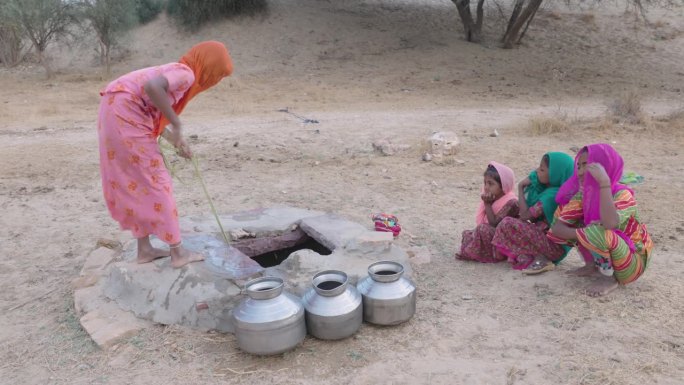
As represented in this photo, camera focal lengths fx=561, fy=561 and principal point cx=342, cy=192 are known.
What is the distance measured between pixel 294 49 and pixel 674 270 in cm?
1302

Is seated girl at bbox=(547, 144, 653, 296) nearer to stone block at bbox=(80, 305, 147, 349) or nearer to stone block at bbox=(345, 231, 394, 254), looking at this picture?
stone block at bbox=(345, 231, 394, 254)

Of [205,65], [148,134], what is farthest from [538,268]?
[148,134]

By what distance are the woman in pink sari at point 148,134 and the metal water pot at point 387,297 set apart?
0.97 m

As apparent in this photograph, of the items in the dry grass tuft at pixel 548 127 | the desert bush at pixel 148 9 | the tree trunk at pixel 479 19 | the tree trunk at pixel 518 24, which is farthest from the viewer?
the desert bush at pixel 148 9

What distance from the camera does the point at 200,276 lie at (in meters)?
2.92

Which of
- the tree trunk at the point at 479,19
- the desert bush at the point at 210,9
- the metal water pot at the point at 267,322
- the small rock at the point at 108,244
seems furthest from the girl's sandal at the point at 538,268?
the desert bush at the point at 210,9

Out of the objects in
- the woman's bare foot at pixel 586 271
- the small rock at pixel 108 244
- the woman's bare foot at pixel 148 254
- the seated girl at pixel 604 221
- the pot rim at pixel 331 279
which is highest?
the seated girl at pixel 604 221

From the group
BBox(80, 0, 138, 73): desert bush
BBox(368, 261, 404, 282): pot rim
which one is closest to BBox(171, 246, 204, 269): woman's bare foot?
BBox(368, 261, 404, 282): pot rim

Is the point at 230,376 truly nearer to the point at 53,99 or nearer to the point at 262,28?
the point at 53,99

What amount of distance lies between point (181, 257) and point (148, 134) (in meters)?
0.68

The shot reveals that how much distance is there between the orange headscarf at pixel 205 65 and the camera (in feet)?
9.52

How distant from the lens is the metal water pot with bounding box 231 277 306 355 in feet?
8.11

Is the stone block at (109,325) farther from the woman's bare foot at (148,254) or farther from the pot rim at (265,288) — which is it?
the pot rim at (265,288)

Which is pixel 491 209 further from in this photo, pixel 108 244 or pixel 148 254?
pixel 108 244
